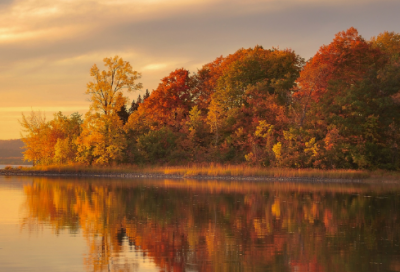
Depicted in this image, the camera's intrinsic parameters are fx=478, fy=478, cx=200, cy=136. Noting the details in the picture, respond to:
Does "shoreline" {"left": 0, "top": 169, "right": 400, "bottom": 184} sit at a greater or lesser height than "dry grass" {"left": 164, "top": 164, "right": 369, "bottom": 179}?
lesser

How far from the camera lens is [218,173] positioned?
2040 inches

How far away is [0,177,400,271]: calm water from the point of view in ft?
38.4

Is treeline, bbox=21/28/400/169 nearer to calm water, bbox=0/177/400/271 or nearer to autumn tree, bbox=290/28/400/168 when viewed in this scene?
autumn tree, bbox=290/28/400/168

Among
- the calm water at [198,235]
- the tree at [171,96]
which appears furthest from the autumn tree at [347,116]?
the calm water at [198,235]

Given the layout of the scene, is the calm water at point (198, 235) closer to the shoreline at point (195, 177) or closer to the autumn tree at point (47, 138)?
the shoreline at point (195, 177)

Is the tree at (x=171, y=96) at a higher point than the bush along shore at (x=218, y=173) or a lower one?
higher

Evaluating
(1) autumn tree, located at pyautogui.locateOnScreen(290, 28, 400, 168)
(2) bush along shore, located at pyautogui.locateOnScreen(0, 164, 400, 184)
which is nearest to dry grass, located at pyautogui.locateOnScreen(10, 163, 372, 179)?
(2) bush along shore, located at pyautogui.locateOnScreen(0, 164, 400, 184)

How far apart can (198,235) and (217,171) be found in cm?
3653

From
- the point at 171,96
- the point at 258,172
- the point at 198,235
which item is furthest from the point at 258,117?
the point at 198,235

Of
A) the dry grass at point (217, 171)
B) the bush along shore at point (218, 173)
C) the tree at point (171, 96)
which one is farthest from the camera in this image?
the tree at point (171, 96)

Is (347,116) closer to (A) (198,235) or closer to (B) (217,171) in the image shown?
(B) (217,171)

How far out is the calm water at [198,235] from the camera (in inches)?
460

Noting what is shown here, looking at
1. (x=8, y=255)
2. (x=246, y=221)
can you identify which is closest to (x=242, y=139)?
(x=246, y=221)

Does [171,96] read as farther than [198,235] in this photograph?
Yes
